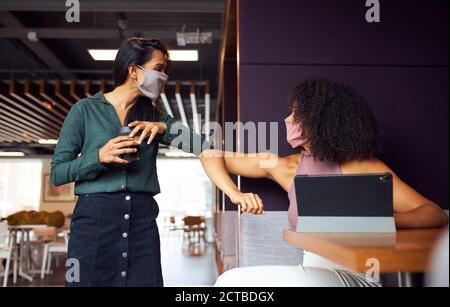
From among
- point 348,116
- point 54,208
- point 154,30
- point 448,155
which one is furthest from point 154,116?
point 54,208

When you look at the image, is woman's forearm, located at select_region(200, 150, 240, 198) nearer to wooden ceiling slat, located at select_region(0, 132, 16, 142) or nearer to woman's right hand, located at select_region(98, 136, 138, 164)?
woman's right hand, located at select_region(98, 136, 138, 164)

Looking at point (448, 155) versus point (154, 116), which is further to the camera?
point (448, 155)

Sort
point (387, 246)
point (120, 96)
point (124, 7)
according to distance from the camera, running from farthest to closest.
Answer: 1. point (124, 7)
2. point (120, 96)
3. point (387, 246)

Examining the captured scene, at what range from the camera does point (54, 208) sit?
13.8 m

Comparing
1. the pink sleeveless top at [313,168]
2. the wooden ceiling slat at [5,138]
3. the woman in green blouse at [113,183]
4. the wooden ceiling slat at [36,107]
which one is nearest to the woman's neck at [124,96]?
the woman in green blouse at [113,183]

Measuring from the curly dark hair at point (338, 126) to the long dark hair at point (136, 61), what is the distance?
58 cm

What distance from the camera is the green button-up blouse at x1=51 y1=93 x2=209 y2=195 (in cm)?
129

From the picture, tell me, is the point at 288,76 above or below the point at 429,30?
below

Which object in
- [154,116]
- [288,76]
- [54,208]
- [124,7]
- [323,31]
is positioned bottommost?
[54,208]

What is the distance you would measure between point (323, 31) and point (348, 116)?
2.33 ft

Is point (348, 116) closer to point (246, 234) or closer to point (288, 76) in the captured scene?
point (288, 76)

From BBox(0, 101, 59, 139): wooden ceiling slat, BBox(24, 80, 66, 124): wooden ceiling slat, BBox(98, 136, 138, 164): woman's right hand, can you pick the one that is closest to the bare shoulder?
BBox(98, 136, 138, 164): woman's right hand

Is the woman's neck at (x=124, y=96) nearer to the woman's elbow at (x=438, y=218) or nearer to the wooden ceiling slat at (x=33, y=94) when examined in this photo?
the woman's elbow at (x=438, y=218)

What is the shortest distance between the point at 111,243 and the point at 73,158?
0.29 m
